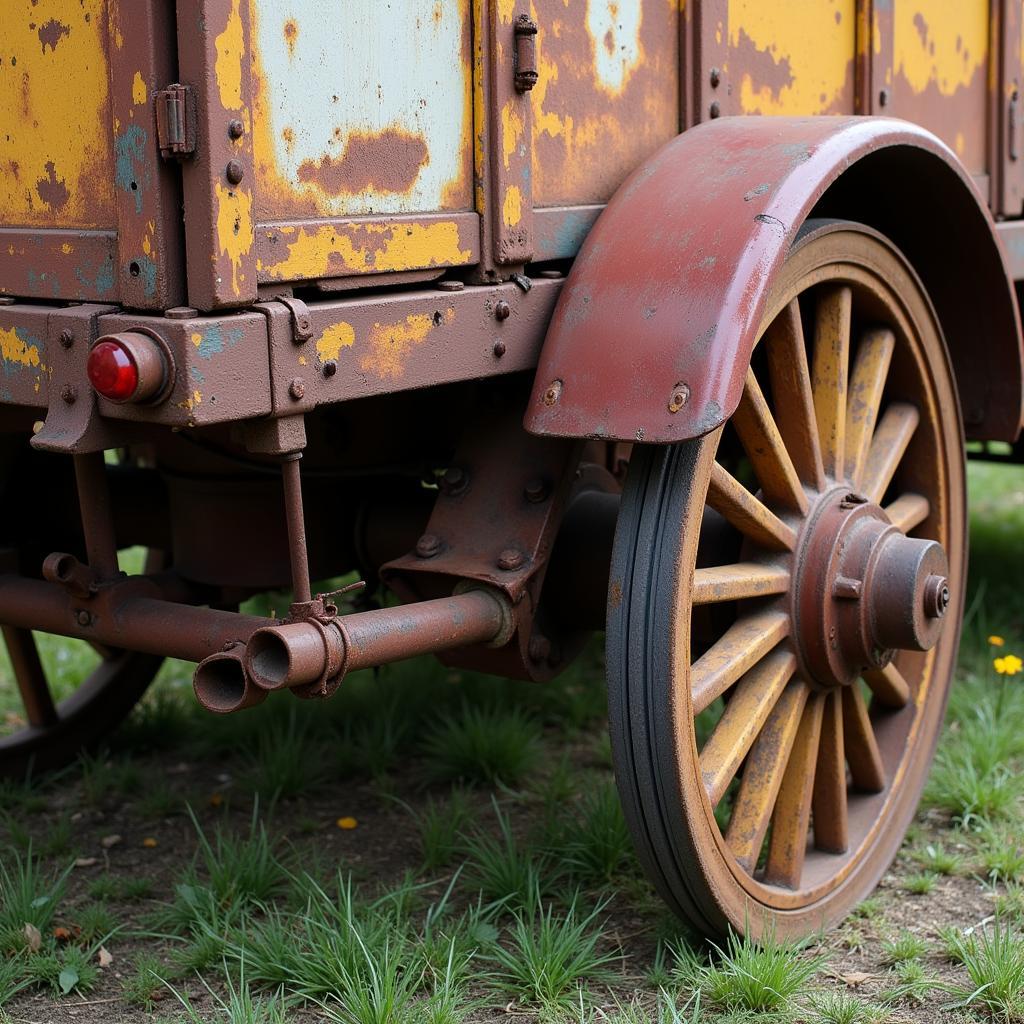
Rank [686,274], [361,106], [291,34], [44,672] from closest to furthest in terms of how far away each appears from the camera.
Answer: [291,34] → [361,106] → [686,274] → [44,672]

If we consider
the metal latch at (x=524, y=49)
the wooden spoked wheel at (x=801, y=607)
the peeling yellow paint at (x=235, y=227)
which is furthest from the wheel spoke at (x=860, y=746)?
the peeling yellow paint at (x=235, y=227)

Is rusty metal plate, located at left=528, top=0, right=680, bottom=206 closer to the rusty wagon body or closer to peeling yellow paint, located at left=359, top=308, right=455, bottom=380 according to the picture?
the rusty wagon body

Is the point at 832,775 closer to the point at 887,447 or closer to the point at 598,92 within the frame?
the point at 887,447

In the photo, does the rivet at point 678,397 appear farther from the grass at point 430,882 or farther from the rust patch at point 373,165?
the grass at point 430,882

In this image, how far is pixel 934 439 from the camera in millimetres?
3016

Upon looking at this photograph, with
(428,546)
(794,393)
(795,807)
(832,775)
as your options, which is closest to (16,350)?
(428,546)

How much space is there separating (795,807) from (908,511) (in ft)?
2.17

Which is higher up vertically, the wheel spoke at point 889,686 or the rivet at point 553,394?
the rivet at point 553,394

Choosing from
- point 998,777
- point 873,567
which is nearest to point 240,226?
point 873,567

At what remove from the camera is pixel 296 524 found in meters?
2.03

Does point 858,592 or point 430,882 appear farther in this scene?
point 430,882

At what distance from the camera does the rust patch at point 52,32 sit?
2006mm

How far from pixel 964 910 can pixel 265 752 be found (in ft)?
5.19

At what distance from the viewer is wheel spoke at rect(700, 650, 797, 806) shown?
94.8 inches
